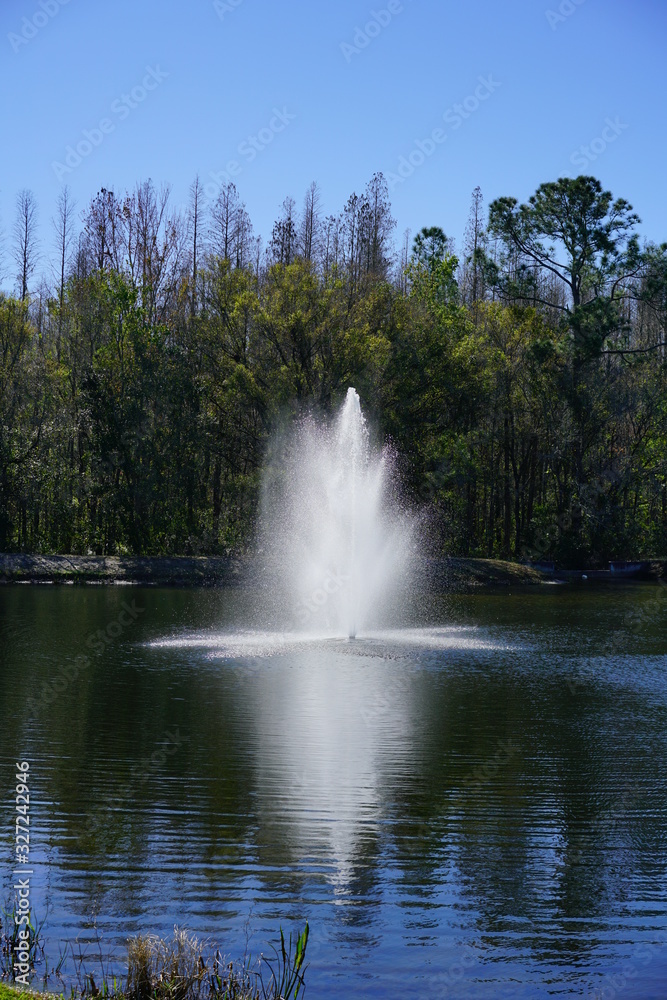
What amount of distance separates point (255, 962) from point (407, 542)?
34442 mm

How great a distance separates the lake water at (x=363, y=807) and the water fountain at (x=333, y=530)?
18.2 ft

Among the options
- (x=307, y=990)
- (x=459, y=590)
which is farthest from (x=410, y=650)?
(x=459, y=590)

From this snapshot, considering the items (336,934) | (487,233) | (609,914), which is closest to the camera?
(336,934)

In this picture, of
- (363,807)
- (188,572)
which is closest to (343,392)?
(188,572)

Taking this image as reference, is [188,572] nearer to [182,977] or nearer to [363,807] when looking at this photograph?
[363,807]

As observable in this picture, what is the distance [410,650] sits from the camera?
18.0 meters

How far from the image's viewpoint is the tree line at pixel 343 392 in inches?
1470

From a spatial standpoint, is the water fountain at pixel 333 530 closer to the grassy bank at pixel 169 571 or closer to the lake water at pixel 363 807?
the grassy bank at pixel 169 571

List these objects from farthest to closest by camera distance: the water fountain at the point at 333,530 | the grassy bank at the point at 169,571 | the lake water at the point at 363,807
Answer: the grassy bank at the point at 169,571 → the water fountain at the point at 333,530 → the lake water at the point at 363,807

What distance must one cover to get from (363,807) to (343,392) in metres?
29.3

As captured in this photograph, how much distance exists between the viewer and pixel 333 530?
25125 mm

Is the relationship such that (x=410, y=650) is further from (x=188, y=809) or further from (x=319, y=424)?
(x=319, y=424)

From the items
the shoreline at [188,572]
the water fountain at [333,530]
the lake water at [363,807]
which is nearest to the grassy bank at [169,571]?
the shoreline at [188,572]

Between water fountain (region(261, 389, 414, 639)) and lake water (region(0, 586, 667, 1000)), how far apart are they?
554cm
